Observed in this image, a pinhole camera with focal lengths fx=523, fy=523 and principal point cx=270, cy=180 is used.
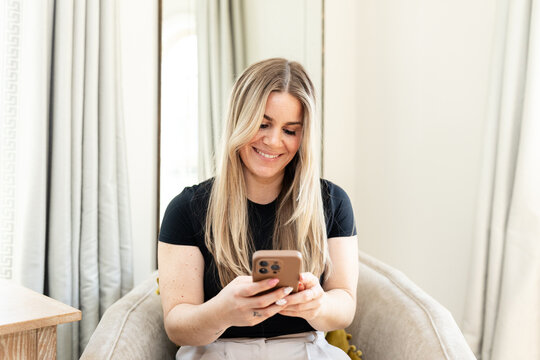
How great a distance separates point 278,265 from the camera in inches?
40.1

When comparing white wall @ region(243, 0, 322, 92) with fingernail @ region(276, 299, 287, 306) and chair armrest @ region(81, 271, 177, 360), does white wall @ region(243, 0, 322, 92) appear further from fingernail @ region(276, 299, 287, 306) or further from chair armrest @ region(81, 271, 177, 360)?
fingernail @ region(276, 299, 287, 306)

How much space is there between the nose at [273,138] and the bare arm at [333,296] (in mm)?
341

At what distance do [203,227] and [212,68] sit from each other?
1.03 m

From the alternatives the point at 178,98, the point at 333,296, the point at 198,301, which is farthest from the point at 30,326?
the point at 178,98

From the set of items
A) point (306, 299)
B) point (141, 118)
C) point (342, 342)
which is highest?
point (141, 118)

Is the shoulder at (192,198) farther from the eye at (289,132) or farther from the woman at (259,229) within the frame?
the eye at (289,132)

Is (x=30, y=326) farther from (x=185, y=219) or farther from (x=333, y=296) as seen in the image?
(x=333, y=296)

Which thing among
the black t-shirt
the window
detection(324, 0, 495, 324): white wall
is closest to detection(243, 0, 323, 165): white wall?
detection(324, 0, 495, 324): white wall

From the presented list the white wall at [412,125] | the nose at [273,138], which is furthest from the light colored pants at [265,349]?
the white wall at [412,125]

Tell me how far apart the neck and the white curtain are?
0.58 metres

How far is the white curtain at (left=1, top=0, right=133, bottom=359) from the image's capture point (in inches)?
65.6

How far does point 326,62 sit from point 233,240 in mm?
1710

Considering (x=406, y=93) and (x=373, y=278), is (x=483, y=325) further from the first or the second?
(x=406, y=93)

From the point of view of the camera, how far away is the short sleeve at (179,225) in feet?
4.60
